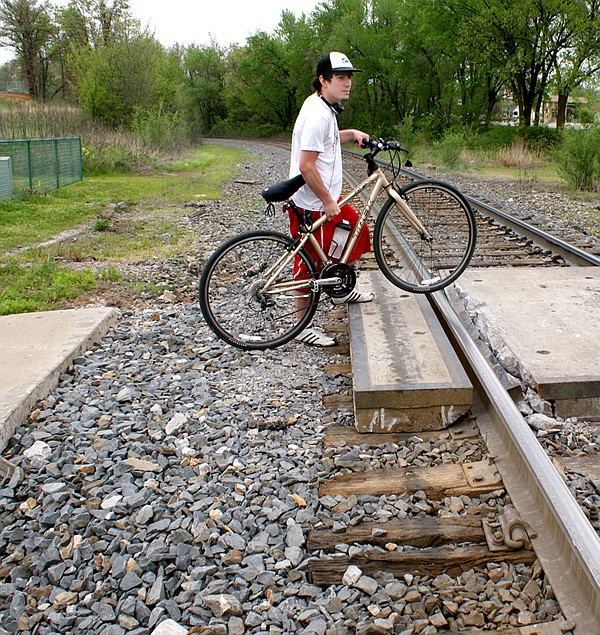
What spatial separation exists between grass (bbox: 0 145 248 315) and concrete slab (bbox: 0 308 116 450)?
906 millimetres

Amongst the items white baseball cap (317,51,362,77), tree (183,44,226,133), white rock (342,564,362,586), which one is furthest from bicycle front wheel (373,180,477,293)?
tree (183,44,226,133)

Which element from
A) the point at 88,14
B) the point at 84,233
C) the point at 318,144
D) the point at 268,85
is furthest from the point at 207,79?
the point at 318,144

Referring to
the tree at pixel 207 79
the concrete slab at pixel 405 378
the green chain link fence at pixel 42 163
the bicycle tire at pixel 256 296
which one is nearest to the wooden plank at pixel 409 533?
the concrete slab at pixel 405 378

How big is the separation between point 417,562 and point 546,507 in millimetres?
574

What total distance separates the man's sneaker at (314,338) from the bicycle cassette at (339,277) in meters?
0.33

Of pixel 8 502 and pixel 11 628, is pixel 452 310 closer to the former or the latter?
pixel 8 502

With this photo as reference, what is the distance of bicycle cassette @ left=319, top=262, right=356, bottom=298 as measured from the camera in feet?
15.9

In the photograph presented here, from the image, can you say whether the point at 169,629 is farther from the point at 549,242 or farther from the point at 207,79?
the point at 207,79

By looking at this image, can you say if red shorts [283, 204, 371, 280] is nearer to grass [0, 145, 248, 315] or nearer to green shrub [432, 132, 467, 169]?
grass [0, 145, 248, 315]

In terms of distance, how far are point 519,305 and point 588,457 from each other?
2.03 meters

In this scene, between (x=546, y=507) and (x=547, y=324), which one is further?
(x=547, y=324)

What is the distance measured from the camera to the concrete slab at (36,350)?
3.78 m

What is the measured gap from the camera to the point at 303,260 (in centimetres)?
480

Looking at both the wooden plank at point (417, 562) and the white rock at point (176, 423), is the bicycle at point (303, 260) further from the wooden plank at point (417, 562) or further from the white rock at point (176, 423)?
the wooden plank at point (417, 562)
